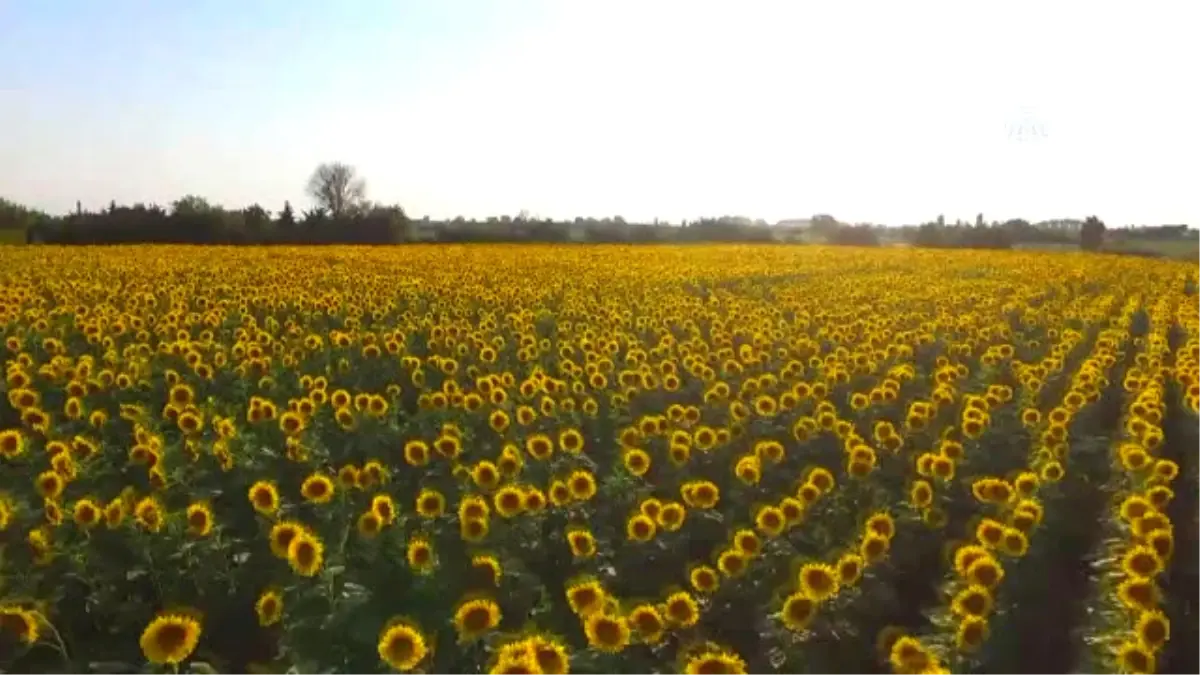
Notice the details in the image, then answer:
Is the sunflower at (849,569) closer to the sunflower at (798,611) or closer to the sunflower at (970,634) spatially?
the sunflower at (798,611)

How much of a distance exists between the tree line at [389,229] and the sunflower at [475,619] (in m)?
40.9

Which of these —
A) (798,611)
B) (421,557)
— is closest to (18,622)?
(421,557)

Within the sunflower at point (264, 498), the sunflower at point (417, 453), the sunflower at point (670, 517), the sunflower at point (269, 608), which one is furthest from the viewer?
the sunflower at point (417, 453)

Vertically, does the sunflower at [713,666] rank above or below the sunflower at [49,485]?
below

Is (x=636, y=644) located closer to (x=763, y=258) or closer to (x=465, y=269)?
(x=465, y=269)

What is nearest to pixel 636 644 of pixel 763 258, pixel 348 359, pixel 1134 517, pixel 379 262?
pixel 1134 517

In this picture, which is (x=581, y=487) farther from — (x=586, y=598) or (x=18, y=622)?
(x=18, y=622)

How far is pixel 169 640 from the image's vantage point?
379 cm

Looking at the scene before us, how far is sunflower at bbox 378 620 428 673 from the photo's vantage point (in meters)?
3.77

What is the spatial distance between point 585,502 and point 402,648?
298 centimetres

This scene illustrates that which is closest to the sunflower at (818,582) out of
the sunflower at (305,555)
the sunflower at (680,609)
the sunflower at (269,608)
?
the sunflower at (680,609)

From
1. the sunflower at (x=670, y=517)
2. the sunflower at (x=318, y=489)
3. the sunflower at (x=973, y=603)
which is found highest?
the sunflower at (x=318, y=489)

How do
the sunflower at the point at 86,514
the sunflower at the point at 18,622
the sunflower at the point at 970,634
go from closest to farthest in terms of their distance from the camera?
the sunflower at the point at 18,622 → the sunflower at the point at 970,634 → the sunflower at the point at 86,514

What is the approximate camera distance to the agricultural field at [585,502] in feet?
15.3
